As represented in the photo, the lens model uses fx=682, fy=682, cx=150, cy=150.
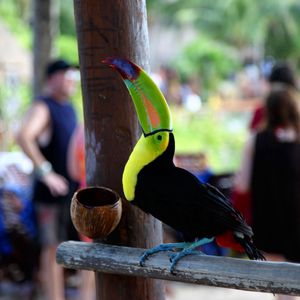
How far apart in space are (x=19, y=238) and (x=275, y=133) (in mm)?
2100

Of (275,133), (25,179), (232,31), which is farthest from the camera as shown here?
(232,31)

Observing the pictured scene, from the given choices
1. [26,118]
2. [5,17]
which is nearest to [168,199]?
[26,118]

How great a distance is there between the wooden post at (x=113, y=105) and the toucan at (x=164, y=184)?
13.1 inches

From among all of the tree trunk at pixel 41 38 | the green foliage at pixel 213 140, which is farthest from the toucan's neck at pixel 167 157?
the green foliage at pixel 213 140

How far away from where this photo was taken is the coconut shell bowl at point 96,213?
7.00ft

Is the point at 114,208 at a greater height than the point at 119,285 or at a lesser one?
greater

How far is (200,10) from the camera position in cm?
3744

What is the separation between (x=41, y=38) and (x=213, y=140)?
19.4 ft

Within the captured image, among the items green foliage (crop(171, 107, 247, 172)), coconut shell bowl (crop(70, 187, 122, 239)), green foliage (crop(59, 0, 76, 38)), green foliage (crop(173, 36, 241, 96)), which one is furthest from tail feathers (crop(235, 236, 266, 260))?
green foliage (crop(59, 0, 76, 38))

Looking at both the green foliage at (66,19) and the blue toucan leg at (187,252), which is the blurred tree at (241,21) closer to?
the green foliage at (66,19)

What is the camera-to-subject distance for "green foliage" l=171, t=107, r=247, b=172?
9.87 metres

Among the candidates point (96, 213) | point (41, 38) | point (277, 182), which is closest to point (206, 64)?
point (41, 38)

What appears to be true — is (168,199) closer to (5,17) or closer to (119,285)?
(119,285)

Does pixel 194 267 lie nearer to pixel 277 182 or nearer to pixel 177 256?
pixel 177 256
